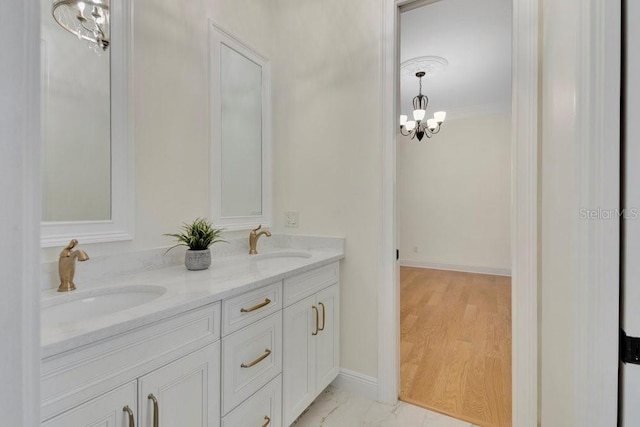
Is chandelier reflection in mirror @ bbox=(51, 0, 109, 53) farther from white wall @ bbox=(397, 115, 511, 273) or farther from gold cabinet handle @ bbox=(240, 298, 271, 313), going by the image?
white wall @ bbox=(397, 115, 511, 273)

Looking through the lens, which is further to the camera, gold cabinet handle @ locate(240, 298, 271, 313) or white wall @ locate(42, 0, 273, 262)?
white wall @ locate(42, 0, 273, 262)

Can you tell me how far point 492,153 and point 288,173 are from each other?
4.00m

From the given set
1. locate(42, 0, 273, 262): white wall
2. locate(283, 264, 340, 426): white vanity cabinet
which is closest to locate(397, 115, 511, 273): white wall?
locate(283, 264, 340, 426): white vanity cabinet

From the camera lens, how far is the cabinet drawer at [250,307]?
1125 mm

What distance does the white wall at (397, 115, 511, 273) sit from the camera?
470 centimetres

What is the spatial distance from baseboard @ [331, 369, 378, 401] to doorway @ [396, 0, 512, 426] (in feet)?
0.70

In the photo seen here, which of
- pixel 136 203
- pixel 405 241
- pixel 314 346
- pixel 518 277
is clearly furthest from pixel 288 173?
pixel 405 241

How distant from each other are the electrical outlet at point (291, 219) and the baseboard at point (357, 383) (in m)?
1.02

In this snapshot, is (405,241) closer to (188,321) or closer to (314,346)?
(314,346)

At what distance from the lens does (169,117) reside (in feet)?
5.02

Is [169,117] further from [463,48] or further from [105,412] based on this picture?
[463,48]

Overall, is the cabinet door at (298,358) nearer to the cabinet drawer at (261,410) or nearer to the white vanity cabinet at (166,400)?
the cabinet drawer at (261,410)

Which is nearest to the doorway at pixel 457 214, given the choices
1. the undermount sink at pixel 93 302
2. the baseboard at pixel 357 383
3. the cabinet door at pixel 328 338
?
the baseboard at pixel 357 383

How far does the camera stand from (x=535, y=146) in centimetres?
141
